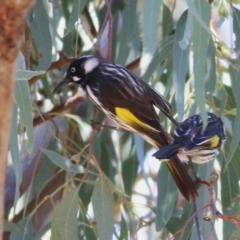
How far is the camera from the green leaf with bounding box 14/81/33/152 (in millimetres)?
1542

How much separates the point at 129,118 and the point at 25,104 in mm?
310

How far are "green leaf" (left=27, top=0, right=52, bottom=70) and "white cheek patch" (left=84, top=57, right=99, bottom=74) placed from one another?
0.38 feet

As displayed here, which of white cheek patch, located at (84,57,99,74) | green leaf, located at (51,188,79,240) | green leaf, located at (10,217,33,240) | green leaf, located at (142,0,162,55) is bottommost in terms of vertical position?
green leaf, located at (10,217,33,240)

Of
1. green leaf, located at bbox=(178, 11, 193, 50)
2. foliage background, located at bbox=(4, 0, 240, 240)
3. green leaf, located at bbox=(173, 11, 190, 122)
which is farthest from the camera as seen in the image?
green leaf, located at bbox=(173, 11, 190, 122)

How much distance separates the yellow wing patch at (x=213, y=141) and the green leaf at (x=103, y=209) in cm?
26

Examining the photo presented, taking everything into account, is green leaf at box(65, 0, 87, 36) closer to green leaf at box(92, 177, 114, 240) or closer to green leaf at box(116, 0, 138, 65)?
green leaf at box(116, 0, 138, 65)

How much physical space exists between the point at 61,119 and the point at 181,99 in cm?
80

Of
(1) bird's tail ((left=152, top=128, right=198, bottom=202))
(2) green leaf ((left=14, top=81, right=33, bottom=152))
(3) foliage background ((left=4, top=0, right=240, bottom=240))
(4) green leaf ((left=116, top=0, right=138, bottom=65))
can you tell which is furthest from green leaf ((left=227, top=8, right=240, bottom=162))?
(2) green leaf ((left=14, top=81, right=33, bottom=152))

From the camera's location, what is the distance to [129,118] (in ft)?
5.82

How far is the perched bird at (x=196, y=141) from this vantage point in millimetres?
1642

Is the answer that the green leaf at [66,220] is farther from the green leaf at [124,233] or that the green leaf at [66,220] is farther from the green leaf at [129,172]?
the green leaf at [129,172]

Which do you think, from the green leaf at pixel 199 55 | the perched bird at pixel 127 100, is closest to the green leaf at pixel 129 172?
the perched bird at pixel 127 100

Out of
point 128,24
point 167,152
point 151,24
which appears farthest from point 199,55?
point 128,24

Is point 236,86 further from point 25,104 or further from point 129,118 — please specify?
point 25,104
